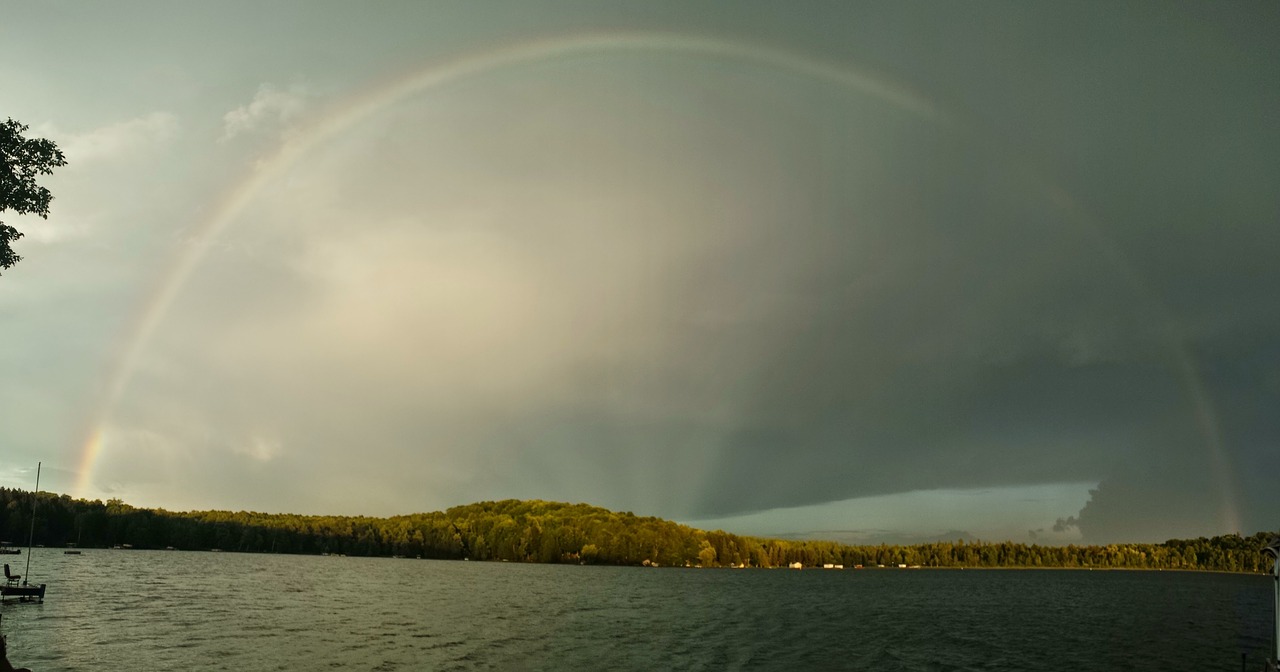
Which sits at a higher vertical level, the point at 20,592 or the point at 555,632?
the point at 20,592

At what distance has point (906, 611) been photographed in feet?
492

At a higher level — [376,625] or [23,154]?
[23,154]

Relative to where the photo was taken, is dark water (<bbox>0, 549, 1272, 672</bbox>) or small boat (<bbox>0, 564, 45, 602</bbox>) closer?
dark water (<bbox>0, 549, 1272, 672</bbox>)

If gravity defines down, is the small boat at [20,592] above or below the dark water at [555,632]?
above

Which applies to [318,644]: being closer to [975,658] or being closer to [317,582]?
[975,658]

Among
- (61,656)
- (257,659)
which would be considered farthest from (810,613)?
(61,656)

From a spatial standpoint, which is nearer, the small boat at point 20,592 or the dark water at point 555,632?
the dark water at point 555,632

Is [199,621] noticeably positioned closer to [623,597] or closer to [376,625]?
[376,625]

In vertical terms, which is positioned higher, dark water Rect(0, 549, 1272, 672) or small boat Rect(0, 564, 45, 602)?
small boat Rect(0, 564, 45, 602)

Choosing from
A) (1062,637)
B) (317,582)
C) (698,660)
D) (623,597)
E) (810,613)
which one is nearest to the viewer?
(698,660)

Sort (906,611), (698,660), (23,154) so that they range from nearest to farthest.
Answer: (23,154)
(698,660)
(906,611)

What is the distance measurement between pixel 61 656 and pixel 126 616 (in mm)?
34937

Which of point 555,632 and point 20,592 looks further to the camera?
point 20,592

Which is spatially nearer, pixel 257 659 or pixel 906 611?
pixel 257 659
